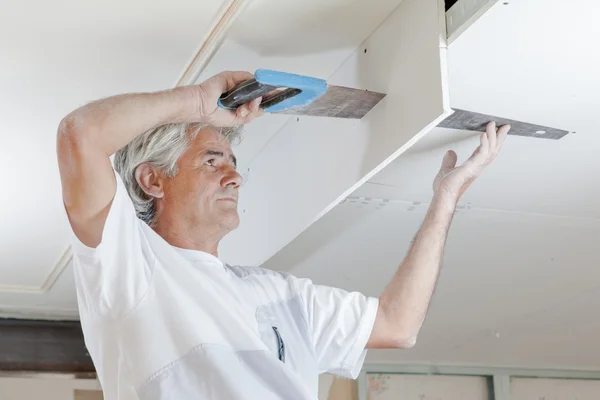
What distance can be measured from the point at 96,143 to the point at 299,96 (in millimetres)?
510

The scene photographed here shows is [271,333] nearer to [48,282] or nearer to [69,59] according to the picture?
[69,59]

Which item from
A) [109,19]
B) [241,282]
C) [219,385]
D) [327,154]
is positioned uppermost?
[109,19]

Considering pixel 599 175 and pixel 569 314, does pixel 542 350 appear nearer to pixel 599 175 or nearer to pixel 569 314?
pixel 569 314

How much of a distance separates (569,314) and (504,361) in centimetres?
94

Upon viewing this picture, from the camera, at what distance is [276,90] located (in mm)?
1999

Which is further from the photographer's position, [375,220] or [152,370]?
[375,220]

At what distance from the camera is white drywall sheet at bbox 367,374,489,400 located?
4.95 meters

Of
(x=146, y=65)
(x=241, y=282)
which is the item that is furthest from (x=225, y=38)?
(x=241, y=282)

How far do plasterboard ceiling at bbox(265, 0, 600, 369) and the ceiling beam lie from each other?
4.69ft

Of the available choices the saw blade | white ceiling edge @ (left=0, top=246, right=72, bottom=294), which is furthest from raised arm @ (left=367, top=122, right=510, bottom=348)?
white ceiling edge @ (left=0, top=246, right=72, bottom=294)

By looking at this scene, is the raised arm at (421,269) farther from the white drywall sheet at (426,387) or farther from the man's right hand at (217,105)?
the white drywall sheet at (426,387)

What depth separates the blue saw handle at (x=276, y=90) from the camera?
6.02 ft

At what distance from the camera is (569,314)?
13.9 ft

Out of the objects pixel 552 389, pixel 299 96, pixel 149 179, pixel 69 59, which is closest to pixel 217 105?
pixel 299 96
